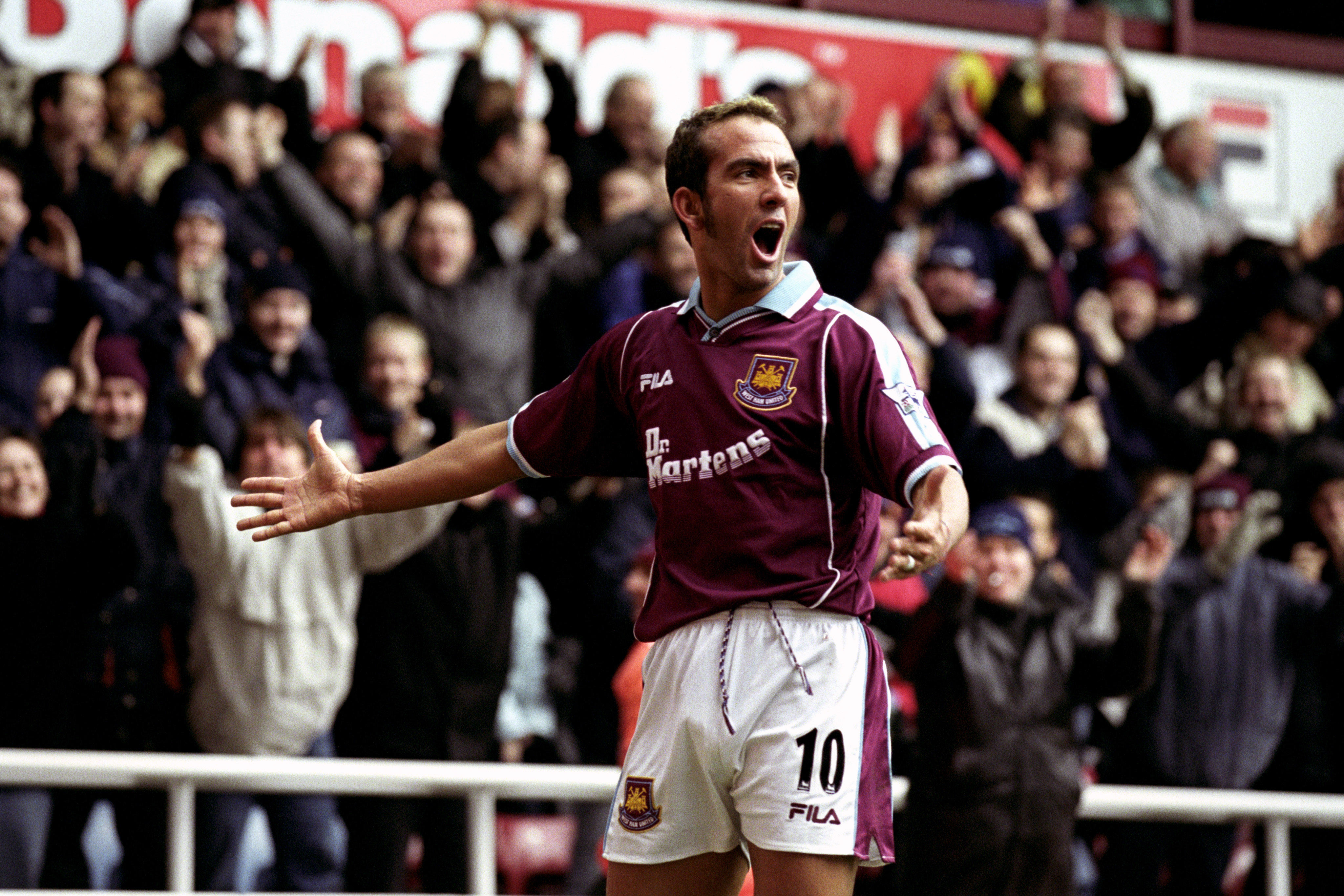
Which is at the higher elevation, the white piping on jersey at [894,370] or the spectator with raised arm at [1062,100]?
the spectator with raised arm at [1062,100]

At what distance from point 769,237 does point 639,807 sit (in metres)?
1.11

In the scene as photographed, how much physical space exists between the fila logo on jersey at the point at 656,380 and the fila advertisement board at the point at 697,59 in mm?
5866

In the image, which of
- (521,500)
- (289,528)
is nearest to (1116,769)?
(521,500)

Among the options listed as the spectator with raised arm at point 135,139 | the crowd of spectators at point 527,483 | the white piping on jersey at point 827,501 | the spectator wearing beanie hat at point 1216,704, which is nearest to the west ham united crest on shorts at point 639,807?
the white piping on jersey at point 827,501

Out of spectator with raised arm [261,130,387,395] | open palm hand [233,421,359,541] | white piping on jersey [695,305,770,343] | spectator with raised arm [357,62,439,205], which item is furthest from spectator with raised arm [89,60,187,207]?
white piping on jersey [695,305,770,343]

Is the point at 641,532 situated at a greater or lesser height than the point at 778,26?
lesser

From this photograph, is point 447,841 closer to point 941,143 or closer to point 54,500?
point 54,500

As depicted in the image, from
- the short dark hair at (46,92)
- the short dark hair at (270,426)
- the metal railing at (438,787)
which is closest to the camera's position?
the metal railing at (438,787)

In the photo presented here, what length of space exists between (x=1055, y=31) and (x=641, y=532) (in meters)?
5.51

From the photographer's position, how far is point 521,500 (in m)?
7.28

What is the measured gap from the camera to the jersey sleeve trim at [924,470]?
10.4ft

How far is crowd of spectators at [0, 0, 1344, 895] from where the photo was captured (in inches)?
234

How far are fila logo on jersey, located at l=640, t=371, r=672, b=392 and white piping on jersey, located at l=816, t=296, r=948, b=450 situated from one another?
0.32m

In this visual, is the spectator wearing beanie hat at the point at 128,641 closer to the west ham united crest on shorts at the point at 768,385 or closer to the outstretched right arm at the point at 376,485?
the outstretched right arm at the point at 376,485
